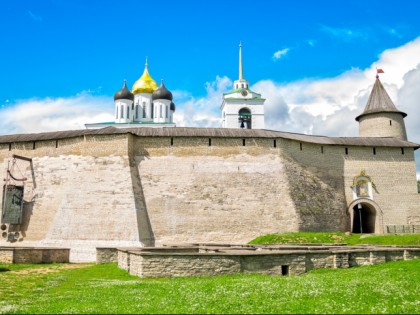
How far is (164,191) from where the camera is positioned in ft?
65.9

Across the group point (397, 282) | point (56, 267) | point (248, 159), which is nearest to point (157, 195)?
point (248, 159)

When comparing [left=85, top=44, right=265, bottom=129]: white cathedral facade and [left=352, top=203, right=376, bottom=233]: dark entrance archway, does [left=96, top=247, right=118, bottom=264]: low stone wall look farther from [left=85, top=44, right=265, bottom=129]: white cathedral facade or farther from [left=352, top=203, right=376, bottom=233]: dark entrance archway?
[left=85, top=44, right=265, bottom=129]: white cathedral facade

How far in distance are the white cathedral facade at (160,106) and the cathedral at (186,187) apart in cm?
1434

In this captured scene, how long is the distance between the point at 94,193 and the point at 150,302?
560 inches

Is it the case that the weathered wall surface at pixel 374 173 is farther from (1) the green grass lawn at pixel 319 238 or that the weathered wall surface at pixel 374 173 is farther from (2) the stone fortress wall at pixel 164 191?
(1) the green grass lawn at pixel 319 238

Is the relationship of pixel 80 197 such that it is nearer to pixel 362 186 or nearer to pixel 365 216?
pixel 362 186

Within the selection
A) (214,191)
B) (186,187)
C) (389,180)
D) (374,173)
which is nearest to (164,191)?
(186,187)

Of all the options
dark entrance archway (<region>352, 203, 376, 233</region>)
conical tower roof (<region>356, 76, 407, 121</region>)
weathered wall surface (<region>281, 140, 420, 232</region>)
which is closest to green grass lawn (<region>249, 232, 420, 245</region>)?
weathered wall surface (<region>281, 140, 420, 232</region>)

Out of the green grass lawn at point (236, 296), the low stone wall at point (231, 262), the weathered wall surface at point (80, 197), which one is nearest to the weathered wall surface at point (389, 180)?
the weathered wall surface at point (80, 197)

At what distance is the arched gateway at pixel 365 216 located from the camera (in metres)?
23.0

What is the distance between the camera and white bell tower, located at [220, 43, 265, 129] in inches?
1500

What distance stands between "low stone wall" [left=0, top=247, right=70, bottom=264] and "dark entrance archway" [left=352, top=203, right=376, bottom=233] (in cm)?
1596

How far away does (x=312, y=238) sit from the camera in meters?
18.2

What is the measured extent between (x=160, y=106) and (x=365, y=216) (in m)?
19.6
